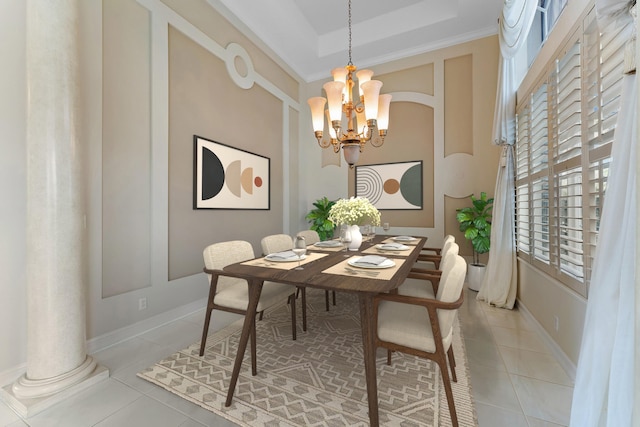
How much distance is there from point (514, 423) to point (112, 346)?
9.65 feet

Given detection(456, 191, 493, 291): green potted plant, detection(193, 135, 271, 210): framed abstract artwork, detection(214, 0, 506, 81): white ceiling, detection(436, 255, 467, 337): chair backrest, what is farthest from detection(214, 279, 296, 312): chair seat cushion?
detection(214, 0, 506, 81): white ceiling

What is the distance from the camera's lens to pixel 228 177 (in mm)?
3398

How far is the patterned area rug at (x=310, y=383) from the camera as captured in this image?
143 cm

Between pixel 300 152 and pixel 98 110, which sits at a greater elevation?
pixel 300 152

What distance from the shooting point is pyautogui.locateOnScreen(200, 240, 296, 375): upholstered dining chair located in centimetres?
188

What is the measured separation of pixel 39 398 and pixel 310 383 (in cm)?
163

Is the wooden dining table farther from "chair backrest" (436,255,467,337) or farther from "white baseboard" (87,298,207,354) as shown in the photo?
"white baseboard" (87,298,207,354)

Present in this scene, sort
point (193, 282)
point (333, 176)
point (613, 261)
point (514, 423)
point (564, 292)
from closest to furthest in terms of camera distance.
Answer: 1. point (613, 261)
2. point (514, 423)
3. point (564, 292)
4. point (193, 282)
5. point (333, 176)

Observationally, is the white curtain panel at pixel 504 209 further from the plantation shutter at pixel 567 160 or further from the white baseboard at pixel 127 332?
the white baseboard at pixel 127 332

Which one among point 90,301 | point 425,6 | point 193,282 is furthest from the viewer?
point 425,6

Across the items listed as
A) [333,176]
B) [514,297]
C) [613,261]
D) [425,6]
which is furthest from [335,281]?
[425,6]

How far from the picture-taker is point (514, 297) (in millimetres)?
2990

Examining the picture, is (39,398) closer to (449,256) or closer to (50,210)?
(50,210)

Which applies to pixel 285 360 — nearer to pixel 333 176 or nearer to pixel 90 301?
pixel 90 301
